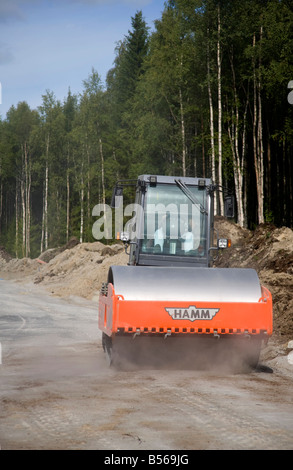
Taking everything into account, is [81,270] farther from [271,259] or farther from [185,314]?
[185,314]

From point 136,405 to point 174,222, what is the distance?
4599 mm

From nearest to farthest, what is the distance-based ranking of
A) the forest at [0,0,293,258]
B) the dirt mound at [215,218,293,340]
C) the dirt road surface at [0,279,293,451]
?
the dirt road surface at [0,279,293,451]
the dirt mound at [215,218,293,340]
the forest at [0,0,293,258]

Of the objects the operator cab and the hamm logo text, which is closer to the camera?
the hamm logo text

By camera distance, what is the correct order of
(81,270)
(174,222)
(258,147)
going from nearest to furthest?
(174,222) < (81,270) < (258,147)

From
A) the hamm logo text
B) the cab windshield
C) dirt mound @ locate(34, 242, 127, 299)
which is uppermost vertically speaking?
the cab windshield

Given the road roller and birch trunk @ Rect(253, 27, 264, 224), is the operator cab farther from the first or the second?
birch trunk @ Rect(253, 27, 264, 224)

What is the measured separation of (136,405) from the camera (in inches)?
261

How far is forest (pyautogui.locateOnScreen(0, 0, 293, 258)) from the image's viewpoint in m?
30.7

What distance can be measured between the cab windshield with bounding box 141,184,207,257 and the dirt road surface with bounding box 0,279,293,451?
7.39ft

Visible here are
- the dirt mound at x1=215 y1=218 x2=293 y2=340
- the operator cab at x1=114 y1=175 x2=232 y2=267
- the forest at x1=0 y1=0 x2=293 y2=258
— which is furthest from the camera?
the forest at x1=0 y1=0 x2=293 y2=258

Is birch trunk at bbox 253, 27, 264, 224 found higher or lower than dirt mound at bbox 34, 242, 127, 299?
higher

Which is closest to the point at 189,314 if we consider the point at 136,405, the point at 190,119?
the point at 136,405

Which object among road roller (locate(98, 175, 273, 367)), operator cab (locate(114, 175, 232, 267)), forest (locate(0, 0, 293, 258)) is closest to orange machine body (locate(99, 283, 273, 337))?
road roller (locate(98, 175, 273, 367))
